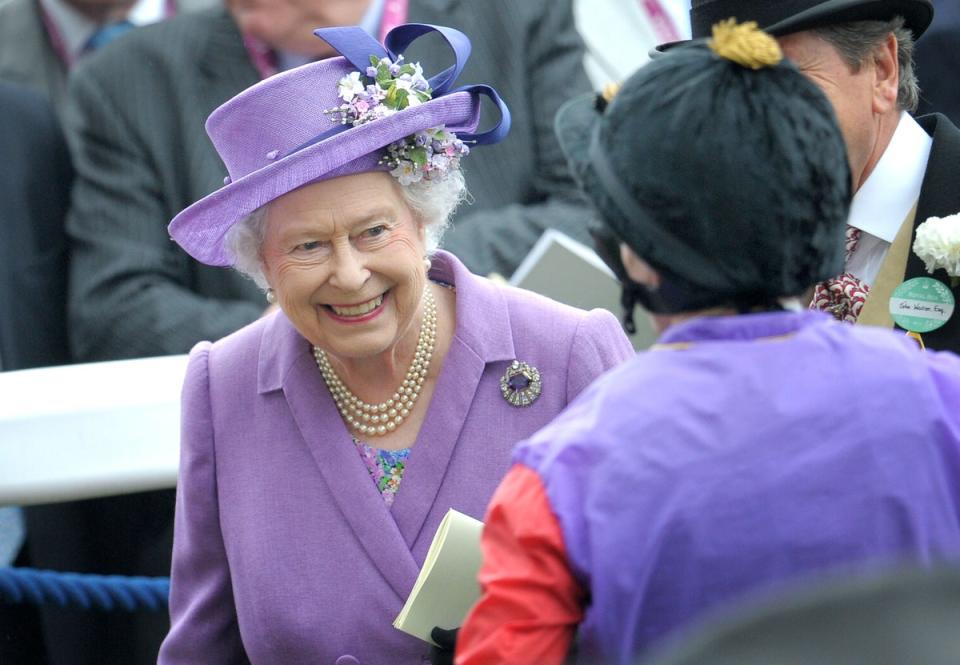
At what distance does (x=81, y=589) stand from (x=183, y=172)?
50.4 inches

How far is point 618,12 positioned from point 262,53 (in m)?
1.62

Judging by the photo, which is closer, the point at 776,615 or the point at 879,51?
the point at 776,615

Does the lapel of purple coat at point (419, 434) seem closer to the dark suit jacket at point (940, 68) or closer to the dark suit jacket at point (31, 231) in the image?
the dark suit jacket at point (31, 231)

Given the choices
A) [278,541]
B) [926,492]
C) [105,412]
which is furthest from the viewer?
[105,412]

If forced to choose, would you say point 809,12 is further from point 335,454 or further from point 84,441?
point 84,441

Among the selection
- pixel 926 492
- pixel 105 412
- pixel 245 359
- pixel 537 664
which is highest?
pixel 926 492

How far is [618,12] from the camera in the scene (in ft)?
17.3

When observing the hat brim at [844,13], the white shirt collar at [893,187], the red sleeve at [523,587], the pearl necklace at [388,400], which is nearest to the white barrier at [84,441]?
the pearl necklace at [388,400]

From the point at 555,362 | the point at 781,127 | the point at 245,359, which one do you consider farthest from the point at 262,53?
the point at 781,127

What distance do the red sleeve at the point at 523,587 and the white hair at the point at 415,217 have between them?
113 centimetres

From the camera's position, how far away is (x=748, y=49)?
165cm

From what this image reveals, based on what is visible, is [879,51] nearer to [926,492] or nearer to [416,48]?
[926,492]

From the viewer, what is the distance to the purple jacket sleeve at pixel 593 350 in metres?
2.68

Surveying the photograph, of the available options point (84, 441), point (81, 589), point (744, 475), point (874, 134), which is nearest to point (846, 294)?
point (874, 134)
